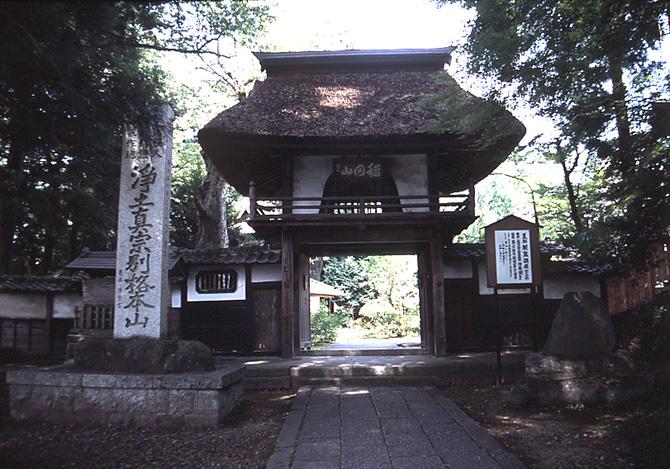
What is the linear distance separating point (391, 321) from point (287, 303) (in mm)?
11254

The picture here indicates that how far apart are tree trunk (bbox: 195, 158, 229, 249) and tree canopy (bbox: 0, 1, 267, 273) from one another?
15.9ft

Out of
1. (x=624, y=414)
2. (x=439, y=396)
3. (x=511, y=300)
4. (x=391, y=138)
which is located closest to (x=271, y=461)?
(x=439, y=396)

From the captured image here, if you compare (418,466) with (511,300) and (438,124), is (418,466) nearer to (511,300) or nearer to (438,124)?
(438,124)

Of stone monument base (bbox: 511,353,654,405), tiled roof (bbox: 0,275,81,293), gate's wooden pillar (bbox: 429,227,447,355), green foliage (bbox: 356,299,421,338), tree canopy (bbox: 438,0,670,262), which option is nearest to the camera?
tree canopy (bbox: 438,0,670,262)

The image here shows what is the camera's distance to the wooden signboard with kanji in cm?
775

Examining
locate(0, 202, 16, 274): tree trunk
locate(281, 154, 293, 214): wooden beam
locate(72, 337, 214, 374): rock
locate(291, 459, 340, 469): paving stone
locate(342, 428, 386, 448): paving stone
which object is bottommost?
locate(342, 428, 386, 448): paving stone

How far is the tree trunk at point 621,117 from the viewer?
15.6 ft

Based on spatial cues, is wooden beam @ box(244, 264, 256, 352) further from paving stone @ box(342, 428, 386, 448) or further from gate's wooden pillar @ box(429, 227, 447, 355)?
paving stone @ box(342, 428, 386, 448)

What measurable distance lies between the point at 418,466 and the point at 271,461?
135cm

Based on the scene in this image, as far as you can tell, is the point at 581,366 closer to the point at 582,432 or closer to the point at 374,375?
the point at 582,432

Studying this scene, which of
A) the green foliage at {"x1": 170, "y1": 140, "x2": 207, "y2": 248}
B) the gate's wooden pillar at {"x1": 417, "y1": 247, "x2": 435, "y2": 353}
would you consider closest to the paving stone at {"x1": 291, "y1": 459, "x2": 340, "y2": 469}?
the gate's wooden pillar at {"x1": 417, "y1": 247, "x2": 435, "y2": 353}

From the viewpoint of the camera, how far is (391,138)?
974 centimetres

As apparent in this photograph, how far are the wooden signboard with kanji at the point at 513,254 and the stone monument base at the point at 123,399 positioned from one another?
4.71m

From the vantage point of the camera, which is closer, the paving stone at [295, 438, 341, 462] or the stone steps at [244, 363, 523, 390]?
the paving stone at [295, 438, 341, 462]
